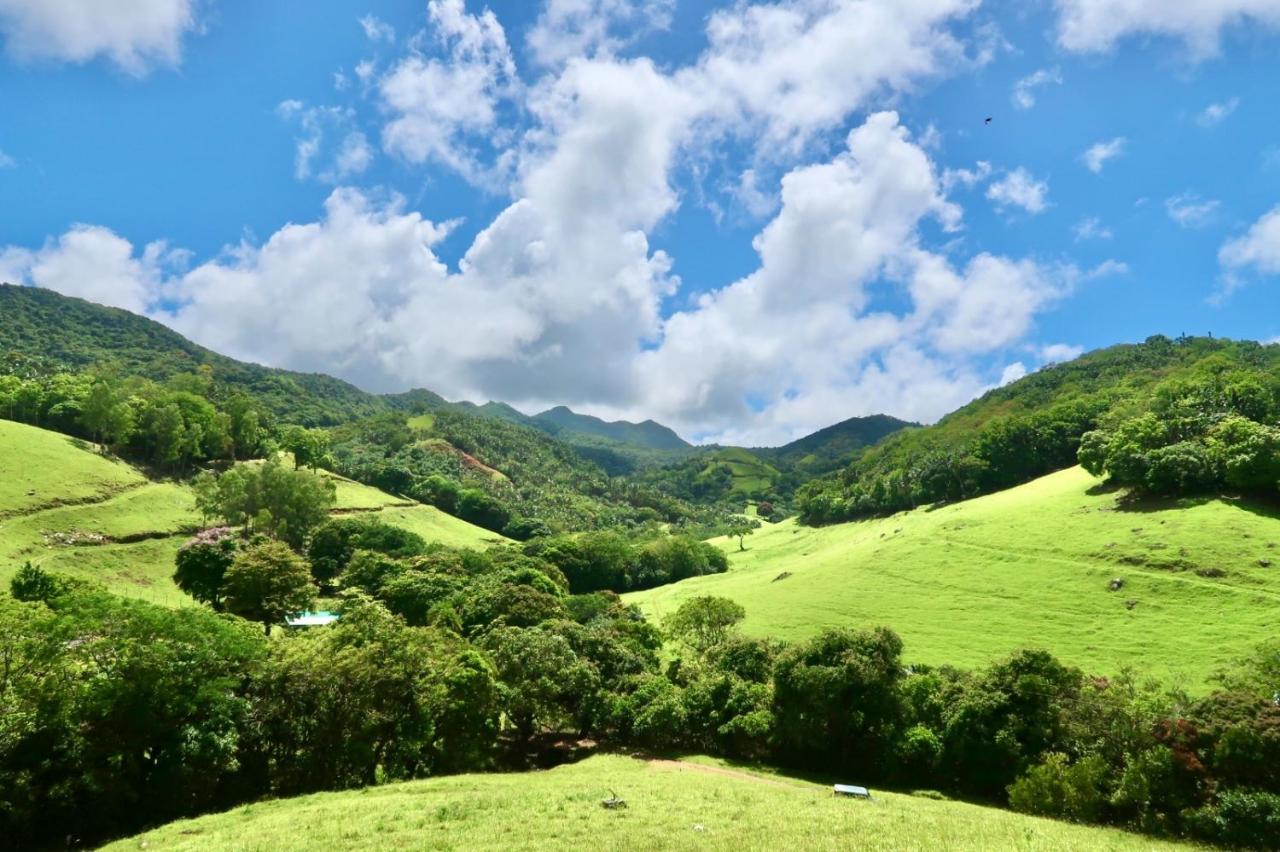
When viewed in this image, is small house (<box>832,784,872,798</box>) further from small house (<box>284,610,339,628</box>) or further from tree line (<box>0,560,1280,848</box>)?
small house (<box>284,610,339,628</box>)

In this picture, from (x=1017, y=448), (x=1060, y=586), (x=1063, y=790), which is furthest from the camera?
(x=1017, y=448)

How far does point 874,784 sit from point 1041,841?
16.9 m

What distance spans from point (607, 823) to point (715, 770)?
1674 cm

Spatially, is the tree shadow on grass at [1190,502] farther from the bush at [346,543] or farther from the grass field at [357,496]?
the grass field at [357,496]

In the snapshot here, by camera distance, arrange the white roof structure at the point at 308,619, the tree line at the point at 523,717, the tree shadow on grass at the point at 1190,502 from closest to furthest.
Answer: the tree line at the point at 523,717
the white roof structure at the point at 308,619
the tree shadow on grass at the point at 1190,502

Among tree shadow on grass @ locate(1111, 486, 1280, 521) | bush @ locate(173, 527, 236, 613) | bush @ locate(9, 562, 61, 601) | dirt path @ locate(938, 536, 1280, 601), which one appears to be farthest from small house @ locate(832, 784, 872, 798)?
tree shadow on grass @ locate(1111, 486, 1280, 521)

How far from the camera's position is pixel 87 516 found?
232 ft

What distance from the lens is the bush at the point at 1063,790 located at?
85.9ft

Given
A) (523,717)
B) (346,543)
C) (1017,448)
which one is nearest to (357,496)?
(346,543)

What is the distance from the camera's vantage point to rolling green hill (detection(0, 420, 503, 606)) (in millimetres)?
61438

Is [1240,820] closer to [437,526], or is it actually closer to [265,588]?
[265,588]

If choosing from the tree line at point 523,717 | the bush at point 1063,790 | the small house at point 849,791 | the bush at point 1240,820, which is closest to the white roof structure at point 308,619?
the tree line at point 523,717

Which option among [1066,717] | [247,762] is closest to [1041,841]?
[1066,717]

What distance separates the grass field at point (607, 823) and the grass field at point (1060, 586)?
→ 30.7 metres
